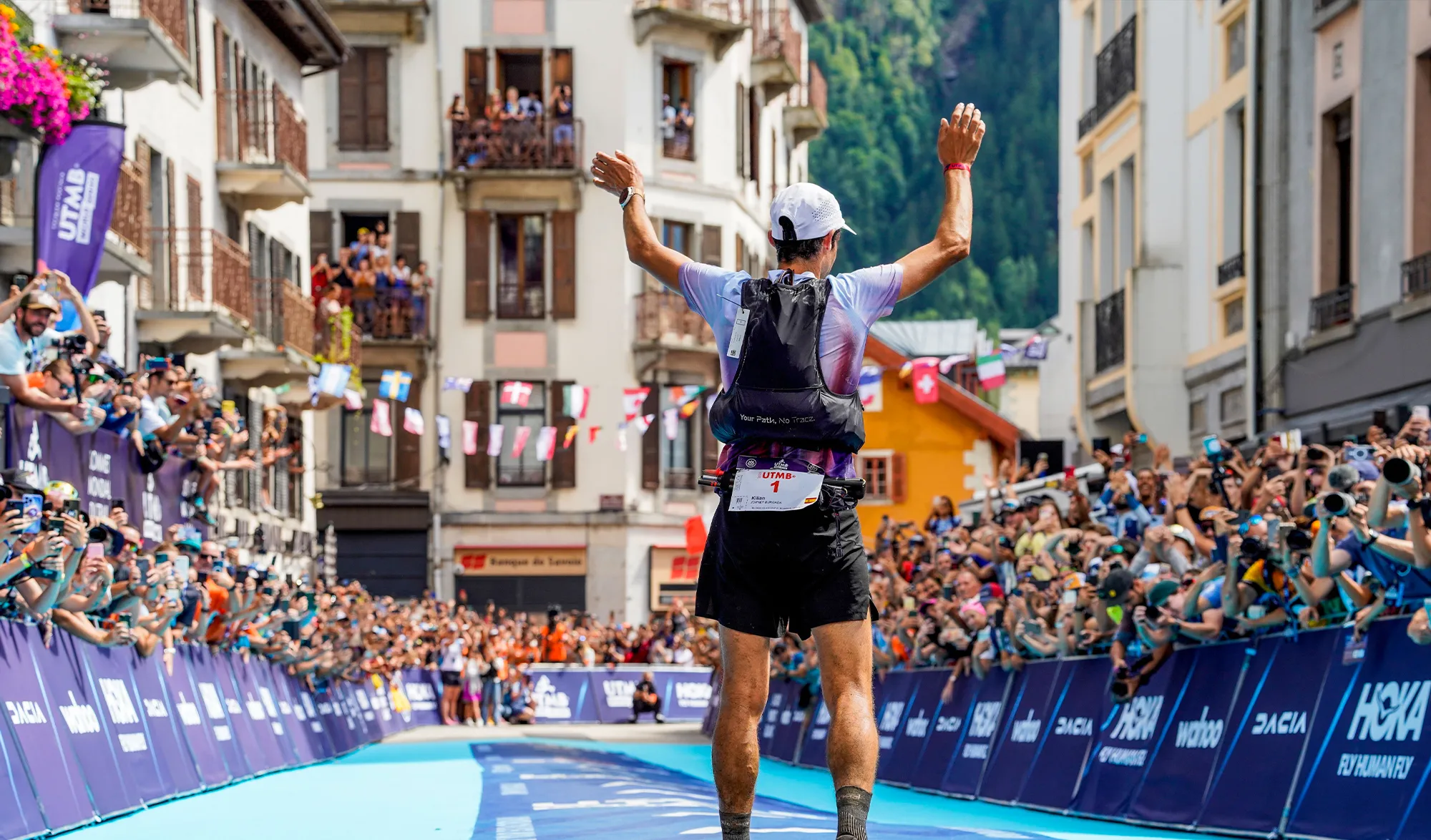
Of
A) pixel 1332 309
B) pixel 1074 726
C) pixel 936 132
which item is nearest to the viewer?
pixel 1074 726

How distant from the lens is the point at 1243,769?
43.6ft

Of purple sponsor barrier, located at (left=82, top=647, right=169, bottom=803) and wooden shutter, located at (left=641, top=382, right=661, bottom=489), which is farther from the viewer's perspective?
wooden shutter, located at (left=641, top=382, right=661, bottom=489)

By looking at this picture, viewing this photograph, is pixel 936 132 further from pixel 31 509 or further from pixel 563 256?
pixel 31 509

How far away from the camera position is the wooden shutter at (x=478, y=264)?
53000mm

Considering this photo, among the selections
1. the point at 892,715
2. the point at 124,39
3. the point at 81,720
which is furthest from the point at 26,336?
the point at 892,715

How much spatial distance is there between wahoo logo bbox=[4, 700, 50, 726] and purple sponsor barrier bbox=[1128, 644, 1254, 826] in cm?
661

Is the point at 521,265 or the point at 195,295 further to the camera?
the point at 521,265

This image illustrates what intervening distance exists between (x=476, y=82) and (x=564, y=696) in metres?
15.0

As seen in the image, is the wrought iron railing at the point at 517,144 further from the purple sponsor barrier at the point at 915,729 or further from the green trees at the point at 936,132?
the green trees at the point at 936,132

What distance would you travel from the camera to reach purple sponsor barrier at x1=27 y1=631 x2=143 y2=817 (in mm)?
14055

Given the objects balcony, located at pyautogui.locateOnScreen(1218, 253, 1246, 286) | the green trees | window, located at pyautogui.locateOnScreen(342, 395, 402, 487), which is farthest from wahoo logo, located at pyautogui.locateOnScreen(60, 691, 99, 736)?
the green trees

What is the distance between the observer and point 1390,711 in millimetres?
11656

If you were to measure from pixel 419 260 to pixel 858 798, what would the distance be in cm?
4682

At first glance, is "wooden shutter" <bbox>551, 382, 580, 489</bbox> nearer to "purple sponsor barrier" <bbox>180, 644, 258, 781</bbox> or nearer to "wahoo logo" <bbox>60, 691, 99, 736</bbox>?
"purple sponsor barrier" <bbox>180, 644, 258, 781</bbox>
